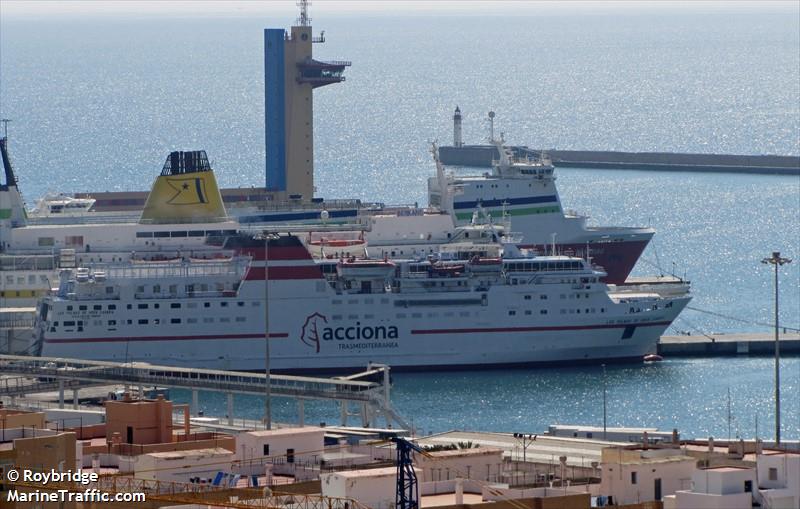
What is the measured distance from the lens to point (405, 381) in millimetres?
52281

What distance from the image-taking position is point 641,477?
2327cm

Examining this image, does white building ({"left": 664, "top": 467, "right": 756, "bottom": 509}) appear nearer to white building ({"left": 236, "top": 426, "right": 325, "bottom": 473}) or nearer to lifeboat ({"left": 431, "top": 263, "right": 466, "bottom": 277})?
white building ({"left": 236, "top": 426, "right": 325, "bottom": 473})

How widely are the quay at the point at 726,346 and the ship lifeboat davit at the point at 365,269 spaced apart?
21.0 feet

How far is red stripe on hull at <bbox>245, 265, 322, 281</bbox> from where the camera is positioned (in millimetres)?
54125

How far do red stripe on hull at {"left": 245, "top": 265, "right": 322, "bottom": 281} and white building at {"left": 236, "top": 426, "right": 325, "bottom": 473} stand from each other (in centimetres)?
2785

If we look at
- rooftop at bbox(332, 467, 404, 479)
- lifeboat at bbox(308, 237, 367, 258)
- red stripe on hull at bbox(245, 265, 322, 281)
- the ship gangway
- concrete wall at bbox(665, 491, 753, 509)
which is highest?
lifeboat at bbox(308, 237, 367, 258)

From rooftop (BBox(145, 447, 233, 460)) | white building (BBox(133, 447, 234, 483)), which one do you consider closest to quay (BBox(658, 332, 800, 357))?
rooftop (BBox(145, 447, 233, 460))

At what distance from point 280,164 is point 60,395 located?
1358 inches

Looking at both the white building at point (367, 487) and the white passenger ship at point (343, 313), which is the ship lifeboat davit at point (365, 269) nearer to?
the white passenger ship at point (343, 313)

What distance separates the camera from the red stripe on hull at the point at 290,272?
54125mm

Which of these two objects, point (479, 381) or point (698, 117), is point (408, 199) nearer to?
point (479, 381)

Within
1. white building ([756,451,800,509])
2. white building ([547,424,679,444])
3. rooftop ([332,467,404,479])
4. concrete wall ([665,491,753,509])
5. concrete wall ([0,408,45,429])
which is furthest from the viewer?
white building ([547,424,679,444])

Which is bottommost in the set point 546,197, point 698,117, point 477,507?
point 477,507

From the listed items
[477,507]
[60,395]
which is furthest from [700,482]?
[60,395]
